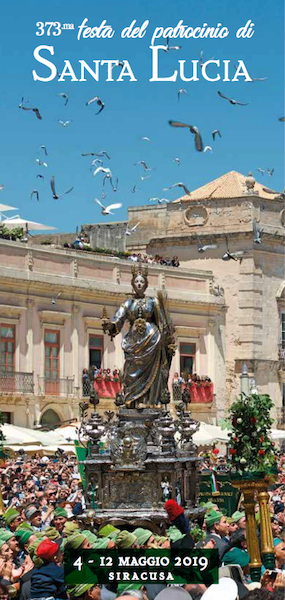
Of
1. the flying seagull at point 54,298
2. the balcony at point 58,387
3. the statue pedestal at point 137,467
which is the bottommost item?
the statue pedestal at point 137,467

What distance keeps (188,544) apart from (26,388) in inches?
1499

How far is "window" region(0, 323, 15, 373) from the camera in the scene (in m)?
50.8

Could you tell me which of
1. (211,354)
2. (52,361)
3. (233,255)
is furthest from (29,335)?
(233,255)

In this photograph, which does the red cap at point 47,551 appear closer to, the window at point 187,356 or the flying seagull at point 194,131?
the flying seagull at point 194,131

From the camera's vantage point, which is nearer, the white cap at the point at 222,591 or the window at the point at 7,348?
the white cap at the point at 222,591

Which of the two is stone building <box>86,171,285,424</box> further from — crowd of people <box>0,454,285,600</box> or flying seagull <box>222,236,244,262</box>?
crowd of people <box>0,454,285,600</box>

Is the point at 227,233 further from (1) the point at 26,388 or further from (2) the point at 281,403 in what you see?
(1) the point at 26,388

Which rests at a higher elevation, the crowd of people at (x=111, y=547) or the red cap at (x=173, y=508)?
the red cap at (x=173, y=508)

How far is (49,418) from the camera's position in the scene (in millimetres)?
51812

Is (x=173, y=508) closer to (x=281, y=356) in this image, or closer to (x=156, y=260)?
(x=156, y=260)

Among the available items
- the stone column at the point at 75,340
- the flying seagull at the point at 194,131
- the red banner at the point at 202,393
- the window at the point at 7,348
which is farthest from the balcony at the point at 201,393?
the flying seagull at the point at 194,131

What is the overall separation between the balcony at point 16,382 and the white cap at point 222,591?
3984 cm

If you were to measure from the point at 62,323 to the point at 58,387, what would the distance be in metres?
2.47

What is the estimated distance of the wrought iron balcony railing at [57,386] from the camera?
51656 mm
